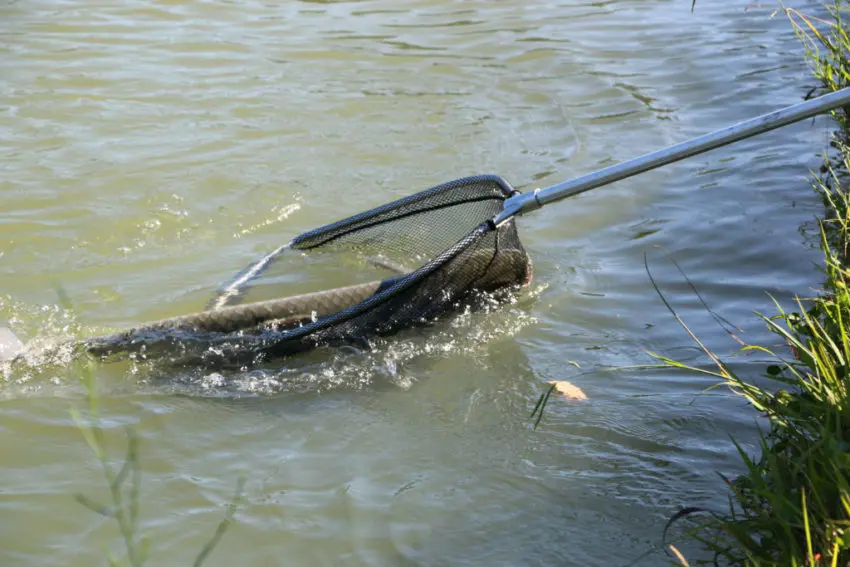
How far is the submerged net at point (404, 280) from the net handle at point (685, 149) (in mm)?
209

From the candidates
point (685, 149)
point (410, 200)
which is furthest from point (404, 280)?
point (685, 149)

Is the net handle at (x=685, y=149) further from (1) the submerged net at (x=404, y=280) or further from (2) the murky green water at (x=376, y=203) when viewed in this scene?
(2) the murky green water at (x=376, y=203)

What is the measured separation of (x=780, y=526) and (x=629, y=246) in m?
3.24

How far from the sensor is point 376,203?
6219 millimetres

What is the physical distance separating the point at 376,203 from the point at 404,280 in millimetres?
2148

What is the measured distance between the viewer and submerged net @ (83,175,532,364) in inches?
165

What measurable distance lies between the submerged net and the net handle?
21cm

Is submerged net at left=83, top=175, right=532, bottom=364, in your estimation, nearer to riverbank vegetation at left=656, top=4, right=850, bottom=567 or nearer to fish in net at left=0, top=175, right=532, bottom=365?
fish in net at left=0, top=175, right=532, bottom=365

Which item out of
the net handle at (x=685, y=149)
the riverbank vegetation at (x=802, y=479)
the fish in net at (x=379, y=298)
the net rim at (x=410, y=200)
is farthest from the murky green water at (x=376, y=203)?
the net handle at (x=685, y=149)

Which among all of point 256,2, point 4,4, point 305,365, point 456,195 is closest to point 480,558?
point 305,365

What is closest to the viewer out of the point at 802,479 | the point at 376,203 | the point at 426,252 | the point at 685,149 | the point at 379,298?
the point at 802,479

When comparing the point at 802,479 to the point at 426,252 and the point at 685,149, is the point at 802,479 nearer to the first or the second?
the point at 685,149

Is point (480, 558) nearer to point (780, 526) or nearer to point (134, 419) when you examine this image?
point (780, 526)

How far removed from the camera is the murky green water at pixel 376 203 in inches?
132
